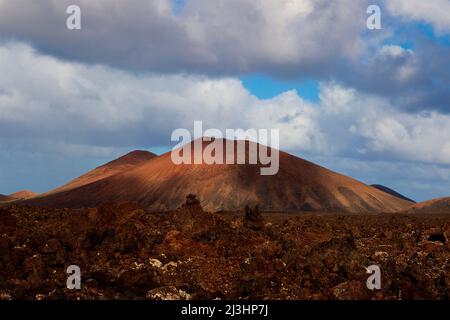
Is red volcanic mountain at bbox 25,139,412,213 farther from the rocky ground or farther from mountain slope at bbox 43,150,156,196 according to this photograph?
the rocky ground

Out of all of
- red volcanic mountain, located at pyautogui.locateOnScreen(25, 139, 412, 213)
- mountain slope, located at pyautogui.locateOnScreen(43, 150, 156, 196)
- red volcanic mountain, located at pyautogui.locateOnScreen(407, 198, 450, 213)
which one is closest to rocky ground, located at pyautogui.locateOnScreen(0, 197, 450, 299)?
red volcanic mountain, located at pyautogui.locateOnScreen(25, 139, 412, 213)

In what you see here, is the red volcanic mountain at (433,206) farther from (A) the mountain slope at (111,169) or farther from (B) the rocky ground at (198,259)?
(B) the rocky ground at (198,259)

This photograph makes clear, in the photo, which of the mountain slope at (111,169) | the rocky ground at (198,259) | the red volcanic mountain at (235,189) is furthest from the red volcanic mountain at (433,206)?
the rocky ground at (198,259)

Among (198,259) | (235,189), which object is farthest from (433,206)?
(198,259)
